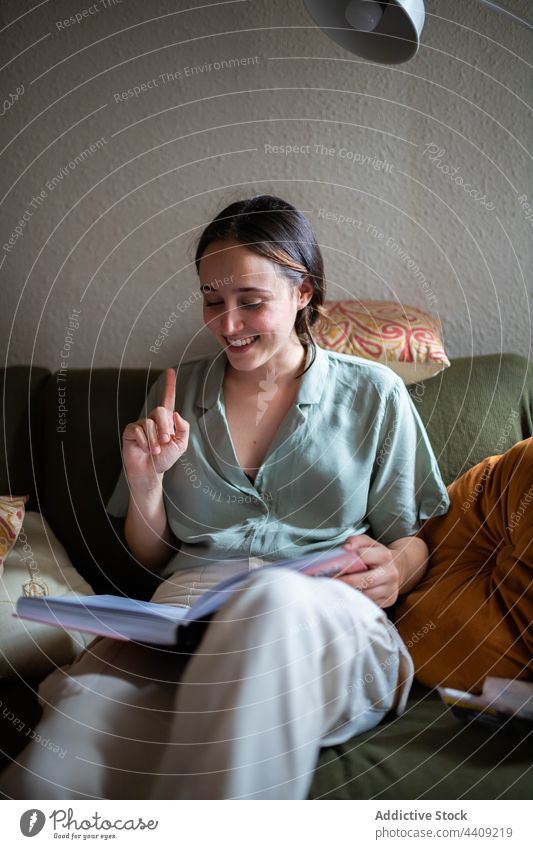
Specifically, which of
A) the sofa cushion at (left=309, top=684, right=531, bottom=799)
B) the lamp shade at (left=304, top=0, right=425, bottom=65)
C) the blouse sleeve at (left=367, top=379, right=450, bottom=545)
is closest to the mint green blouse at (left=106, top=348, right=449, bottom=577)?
the blouse sleeve at (left=367, top=379, right=450, bottom=545)

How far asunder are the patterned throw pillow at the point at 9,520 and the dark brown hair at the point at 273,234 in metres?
0.43

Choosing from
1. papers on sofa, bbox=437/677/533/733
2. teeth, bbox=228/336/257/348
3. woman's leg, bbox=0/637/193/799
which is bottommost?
papers on sofa, bbox=437/677/533/733

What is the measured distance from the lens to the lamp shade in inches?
29.5

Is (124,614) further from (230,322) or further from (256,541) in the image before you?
(230,322)

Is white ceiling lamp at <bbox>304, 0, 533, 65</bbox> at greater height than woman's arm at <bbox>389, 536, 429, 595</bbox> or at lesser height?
greater

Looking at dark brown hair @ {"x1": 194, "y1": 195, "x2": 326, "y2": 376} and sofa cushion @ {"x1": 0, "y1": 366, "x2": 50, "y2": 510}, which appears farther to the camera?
sofa cushion @ {"x1": 0, "y1": 366, "x2": 50, "y2": 510}

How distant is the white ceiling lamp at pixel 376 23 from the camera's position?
0.75m

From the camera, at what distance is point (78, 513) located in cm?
110

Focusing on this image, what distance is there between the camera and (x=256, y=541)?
2.96ft

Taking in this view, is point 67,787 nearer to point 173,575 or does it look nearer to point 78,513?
point 173,575

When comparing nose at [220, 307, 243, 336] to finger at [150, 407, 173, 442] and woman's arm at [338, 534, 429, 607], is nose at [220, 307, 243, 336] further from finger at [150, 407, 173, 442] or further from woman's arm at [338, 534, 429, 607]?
woman's arm at [338, 534, 429, 607]

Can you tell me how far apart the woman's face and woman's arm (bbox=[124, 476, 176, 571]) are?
0.19 m
